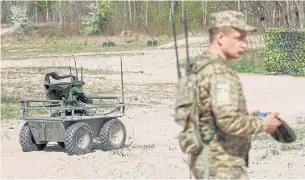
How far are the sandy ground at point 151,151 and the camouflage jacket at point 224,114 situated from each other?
4051mm

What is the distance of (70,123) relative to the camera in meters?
11.1

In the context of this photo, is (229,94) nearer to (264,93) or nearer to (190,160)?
(190,160)

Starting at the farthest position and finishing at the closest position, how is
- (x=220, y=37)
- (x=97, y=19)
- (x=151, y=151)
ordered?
(x=97, y=19)
(x=151, y=151)
(x=220, y=37)

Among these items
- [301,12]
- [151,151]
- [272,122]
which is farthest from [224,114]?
[301,12]

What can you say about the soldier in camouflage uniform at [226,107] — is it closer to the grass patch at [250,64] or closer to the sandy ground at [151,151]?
the sandy ground at [151,151]

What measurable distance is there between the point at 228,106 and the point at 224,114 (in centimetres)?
5

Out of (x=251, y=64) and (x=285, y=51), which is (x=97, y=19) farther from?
(x=285, y=51)

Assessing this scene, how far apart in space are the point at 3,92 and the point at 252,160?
12242mm

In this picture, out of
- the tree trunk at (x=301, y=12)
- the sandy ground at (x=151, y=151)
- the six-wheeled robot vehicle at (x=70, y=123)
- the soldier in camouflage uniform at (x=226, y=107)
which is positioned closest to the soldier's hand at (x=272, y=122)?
the soldier in camouflage uniform at (x=226, y=107)

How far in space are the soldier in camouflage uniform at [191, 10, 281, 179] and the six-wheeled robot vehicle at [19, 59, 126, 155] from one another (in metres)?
6.43

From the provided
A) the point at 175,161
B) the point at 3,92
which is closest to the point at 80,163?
the point at 175,161

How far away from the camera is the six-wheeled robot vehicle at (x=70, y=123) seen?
35.9ft

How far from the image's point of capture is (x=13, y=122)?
15.5 m

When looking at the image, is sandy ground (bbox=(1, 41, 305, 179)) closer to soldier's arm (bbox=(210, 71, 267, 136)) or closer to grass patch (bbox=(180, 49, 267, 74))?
grass patch (bbox=(180, 49, 267, 74))
